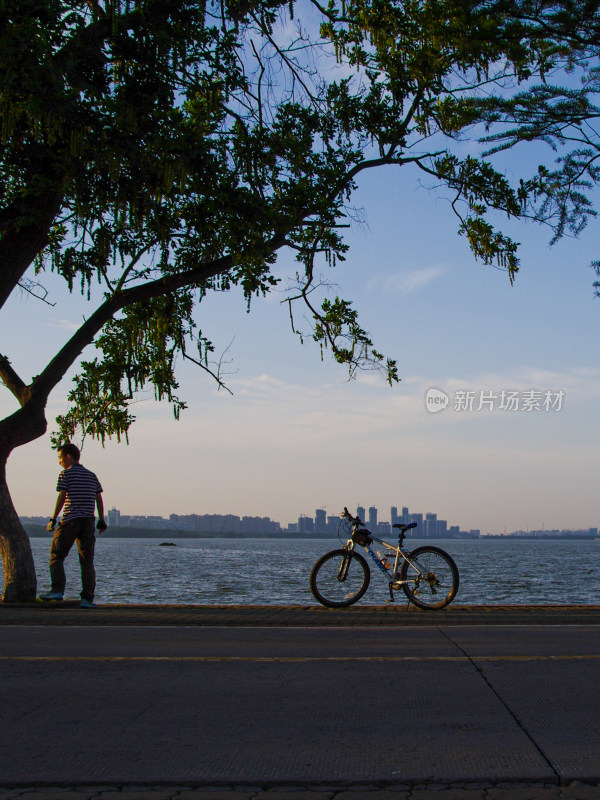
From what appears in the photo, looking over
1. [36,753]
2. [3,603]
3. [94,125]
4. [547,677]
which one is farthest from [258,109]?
[36,753]

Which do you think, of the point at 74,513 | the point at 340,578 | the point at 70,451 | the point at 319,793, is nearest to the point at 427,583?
the point at 340,578

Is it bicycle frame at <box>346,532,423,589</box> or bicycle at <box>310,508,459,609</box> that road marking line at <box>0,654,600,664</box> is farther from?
bicycle frame at <box>346,532,423,589</box>

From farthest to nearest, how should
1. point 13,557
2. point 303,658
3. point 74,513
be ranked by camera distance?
point 13,557 → point 74,513 → point 303,658

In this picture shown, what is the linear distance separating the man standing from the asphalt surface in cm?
332

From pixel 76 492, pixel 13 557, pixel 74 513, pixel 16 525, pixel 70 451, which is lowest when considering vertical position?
pixel 13 557

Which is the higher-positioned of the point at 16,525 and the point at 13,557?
the point at 16,525

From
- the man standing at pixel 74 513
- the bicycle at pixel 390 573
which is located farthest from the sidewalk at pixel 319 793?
the man standing at pixel 74 513

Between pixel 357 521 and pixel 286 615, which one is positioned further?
pixel 357 521

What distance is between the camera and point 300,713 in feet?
16.1

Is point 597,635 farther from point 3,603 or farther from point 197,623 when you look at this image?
point 3,603

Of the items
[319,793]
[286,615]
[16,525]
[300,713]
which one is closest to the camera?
[319,793]

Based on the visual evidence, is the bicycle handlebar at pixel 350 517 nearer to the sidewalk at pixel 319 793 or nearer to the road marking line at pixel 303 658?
the road marking line at pixel 303 658

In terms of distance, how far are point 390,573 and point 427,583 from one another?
502mm

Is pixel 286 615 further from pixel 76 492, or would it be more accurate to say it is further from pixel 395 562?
pixel 76 492
